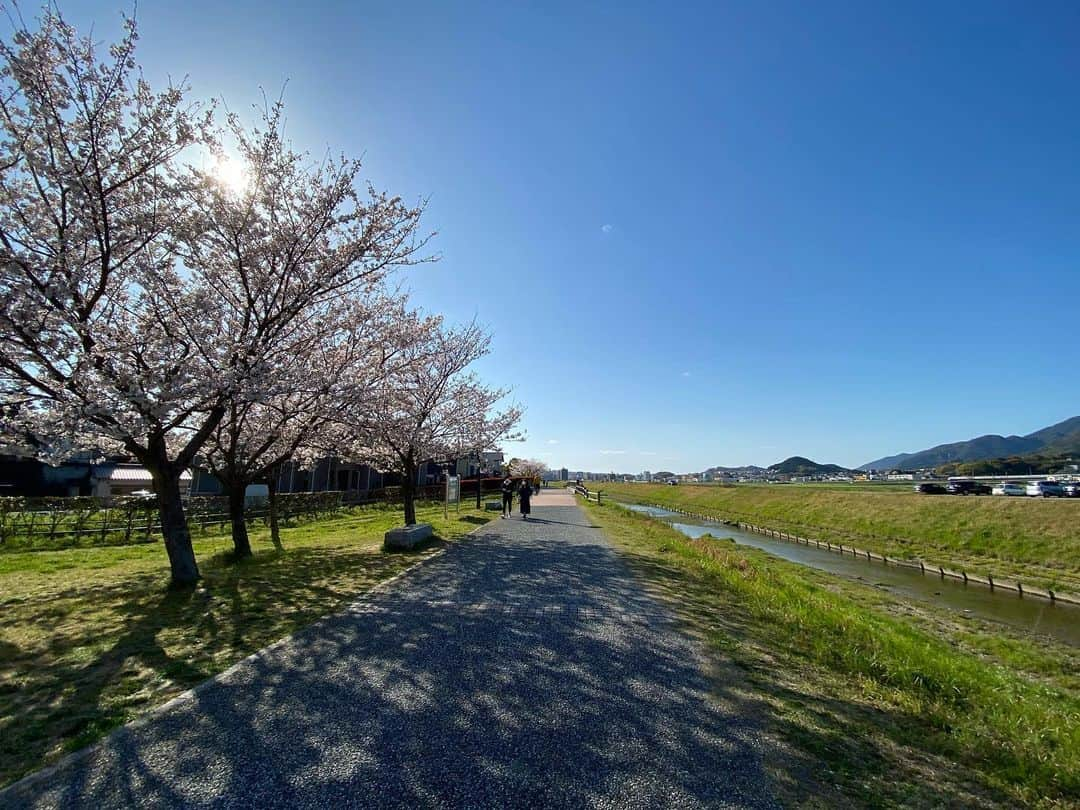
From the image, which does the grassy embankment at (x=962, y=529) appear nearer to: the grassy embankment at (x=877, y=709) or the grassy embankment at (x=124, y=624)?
the grassy embankment at (x=877, y=709)

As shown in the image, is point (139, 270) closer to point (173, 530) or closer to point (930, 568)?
point (173, 530)

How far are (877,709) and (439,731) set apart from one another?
385 cm

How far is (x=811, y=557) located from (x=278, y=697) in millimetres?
25095

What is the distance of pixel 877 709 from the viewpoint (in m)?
4.65

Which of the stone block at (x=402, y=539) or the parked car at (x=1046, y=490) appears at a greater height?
the stone block at (x=402, y=539)

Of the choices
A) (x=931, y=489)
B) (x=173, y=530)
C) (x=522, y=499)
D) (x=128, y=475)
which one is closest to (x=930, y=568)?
(x=522, y=499)

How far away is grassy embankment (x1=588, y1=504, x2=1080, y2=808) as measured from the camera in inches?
134

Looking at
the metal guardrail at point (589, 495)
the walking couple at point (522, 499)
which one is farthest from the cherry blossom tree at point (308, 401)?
the metal guardrail at point (589, 495)

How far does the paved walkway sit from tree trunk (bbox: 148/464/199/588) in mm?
4279

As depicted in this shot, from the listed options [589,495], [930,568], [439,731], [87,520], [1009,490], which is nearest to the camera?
[439,731]

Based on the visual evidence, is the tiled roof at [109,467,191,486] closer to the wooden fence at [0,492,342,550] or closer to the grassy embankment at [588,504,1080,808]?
the wooden fence at [0,492,342,550]

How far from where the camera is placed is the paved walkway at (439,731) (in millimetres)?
3094

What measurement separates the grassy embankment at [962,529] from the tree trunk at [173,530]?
2321 centimetres

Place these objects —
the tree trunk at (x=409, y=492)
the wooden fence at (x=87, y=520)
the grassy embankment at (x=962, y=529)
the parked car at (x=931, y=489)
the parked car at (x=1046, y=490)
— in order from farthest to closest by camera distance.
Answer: the parked car at (x=931, y=489) → the parked car at (x=1046, y=490) → the grassy embankment at (x=962, y=529) → the tree trunk at (x=409, y=492) → the wooden fence at (x=87, y=520)
